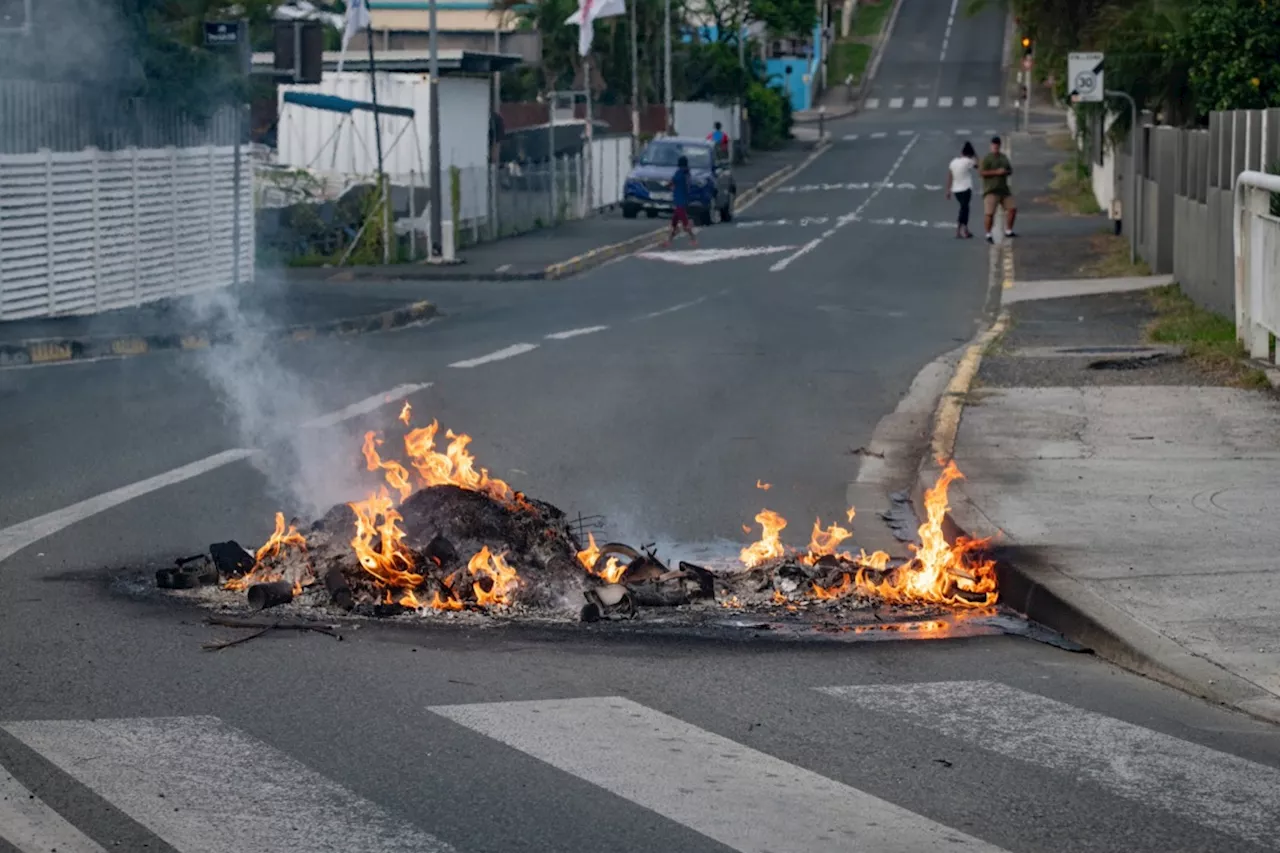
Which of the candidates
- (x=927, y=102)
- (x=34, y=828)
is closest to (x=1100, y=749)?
(x=34, y=828)

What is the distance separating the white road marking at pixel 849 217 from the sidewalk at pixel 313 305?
3.35 m

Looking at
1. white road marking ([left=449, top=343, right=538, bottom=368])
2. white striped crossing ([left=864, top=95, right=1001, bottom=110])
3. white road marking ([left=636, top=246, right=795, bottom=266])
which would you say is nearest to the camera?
white road marking ([left=449, top=343, right=538, bottom=368])

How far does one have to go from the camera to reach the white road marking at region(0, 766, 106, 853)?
4.94m

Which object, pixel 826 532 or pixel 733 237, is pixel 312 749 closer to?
pixel 826 532

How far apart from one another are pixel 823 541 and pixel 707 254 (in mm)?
25936

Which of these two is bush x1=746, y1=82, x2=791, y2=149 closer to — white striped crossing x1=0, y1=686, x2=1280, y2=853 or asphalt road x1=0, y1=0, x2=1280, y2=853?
asphalt road x1=0, y1=0, x2=1280, y2=853

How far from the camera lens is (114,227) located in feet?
78.3

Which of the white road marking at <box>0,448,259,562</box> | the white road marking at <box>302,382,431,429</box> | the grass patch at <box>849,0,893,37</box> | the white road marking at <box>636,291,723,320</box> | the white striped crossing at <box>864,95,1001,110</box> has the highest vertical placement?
the grass patch at <box>849,0,893,37</box>

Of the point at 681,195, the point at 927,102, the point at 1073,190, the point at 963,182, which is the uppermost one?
the point at 927,102

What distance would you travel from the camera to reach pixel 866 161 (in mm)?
71000

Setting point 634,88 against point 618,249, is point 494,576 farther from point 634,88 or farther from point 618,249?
point 634,88

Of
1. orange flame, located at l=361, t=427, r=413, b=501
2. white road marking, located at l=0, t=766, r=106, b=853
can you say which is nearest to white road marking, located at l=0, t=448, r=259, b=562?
orange flame, located at l=361, t=427, r=413, b=501

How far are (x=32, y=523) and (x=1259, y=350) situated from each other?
10.4 m

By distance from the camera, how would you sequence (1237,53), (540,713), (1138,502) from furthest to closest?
(1237,53) → (1138,502) → (540,713)
